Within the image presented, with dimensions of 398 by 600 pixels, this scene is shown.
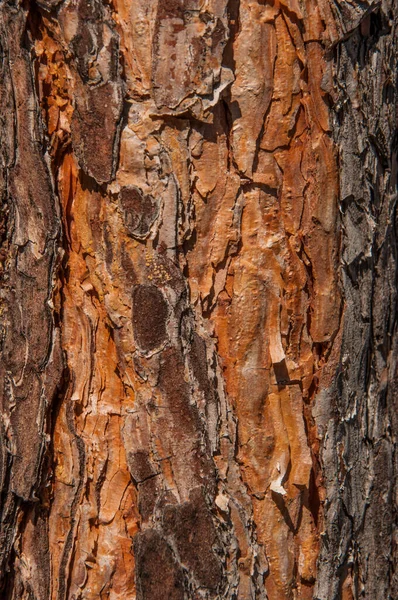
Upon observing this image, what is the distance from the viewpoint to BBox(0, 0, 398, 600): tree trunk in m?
1.05

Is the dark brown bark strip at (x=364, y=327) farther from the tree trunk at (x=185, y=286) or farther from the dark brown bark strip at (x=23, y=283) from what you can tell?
the dark brown bark strip at (x=23, y=283)

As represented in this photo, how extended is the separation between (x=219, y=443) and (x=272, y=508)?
0.49ft

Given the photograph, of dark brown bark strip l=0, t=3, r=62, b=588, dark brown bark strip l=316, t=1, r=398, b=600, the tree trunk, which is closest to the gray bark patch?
the tree trunk

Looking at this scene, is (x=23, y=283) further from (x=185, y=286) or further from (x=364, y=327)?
(x=364, y=327)

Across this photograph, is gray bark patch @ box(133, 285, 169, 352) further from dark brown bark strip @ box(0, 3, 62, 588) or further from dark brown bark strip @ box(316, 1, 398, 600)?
dark brown bark strip @ box(316, 1, 398, 600)

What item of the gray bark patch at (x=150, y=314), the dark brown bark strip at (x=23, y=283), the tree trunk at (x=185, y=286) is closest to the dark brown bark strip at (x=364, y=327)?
the tree trunk at (x=185, y=286)

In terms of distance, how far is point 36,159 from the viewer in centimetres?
111

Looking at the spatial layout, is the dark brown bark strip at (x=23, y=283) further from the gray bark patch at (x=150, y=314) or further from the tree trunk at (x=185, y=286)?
the gray bark patch at (x=150, y=314)

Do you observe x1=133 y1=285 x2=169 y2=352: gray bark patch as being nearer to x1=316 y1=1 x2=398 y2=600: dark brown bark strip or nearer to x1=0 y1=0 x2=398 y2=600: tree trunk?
x1=0 y1=0 x2=398 y2=600: tree trunk

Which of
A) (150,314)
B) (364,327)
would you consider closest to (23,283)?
(150,314)

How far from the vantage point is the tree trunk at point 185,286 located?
1.05m

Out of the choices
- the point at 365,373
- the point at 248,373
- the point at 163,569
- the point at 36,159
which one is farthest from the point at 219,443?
the point at 36,159

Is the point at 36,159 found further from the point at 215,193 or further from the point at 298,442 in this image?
the point at 298,442

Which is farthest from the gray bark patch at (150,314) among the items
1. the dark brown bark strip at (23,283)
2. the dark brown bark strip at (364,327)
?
the dark brown bark strip at (364,327)
